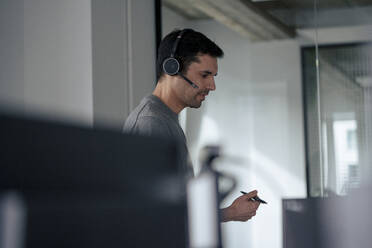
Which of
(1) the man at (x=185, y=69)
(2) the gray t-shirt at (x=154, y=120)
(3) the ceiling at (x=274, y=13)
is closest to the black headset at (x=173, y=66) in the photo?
(1) the man at (x=185, y=69)

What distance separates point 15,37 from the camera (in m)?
4.05

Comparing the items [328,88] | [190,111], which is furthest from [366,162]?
[190,111]

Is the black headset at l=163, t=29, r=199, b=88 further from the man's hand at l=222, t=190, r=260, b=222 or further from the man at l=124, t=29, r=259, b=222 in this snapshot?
the man's hand at l=222, t=190, r=260, b=222

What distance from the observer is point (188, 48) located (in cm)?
271

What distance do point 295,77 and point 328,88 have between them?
22 cm

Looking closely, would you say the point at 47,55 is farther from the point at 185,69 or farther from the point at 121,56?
the point at 185,69

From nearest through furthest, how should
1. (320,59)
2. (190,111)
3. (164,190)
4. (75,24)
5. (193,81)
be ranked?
(164,190) → (193,81) → (75,24) → (320,59) → (190,111)

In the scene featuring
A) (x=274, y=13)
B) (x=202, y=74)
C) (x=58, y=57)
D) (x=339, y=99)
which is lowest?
(x=202, y=74)

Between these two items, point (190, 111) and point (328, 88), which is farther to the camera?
point (190, 111)

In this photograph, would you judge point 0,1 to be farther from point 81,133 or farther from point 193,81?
point 81,133

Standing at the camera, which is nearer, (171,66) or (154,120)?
(154,120)

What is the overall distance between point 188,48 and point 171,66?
112 mm

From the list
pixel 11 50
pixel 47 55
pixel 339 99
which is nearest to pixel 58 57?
pixel 47 55

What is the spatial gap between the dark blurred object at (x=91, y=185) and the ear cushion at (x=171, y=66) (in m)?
1.98
